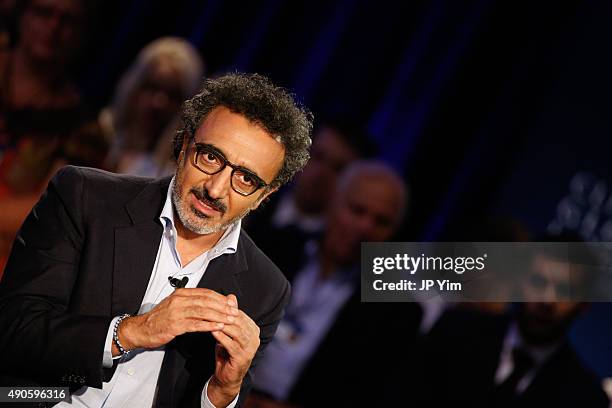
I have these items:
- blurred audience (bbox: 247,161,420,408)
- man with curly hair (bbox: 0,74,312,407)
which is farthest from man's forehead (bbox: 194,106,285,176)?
blurred audience (bbox: 247,161,420,408)

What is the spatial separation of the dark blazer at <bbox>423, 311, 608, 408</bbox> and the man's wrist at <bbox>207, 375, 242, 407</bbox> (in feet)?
6.25

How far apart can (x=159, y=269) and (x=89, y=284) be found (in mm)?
192

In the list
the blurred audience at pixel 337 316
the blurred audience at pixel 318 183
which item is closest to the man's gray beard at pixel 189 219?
the blurred audience at pixel 337 316

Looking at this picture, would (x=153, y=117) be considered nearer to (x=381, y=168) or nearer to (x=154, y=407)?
(x=381, y=168)

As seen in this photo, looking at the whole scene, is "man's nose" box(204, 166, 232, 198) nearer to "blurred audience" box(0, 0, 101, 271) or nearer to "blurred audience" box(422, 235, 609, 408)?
"blurred audience" box(422, 235, 609, 408)

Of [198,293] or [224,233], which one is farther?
[224,233]

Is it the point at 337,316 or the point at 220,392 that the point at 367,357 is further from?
the point at 220,392

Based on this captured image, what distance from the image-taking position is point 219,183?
170 cm

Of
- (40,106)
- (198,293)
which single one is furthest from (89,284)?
(40,106)

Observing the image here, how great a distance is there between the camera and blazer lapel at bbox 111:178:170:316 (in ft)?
5.43

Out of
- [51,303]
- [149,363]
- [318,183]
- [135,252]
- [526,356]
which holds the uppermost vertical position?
[135,252]

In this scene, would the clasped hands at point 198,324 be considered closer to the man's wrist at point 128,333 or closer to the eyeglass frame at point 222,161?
the man's wrist at point 128,333

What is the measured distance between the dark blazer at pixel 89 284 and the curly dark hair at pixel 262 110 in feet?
0.75

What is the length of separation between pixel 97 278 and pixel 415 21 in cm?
284
